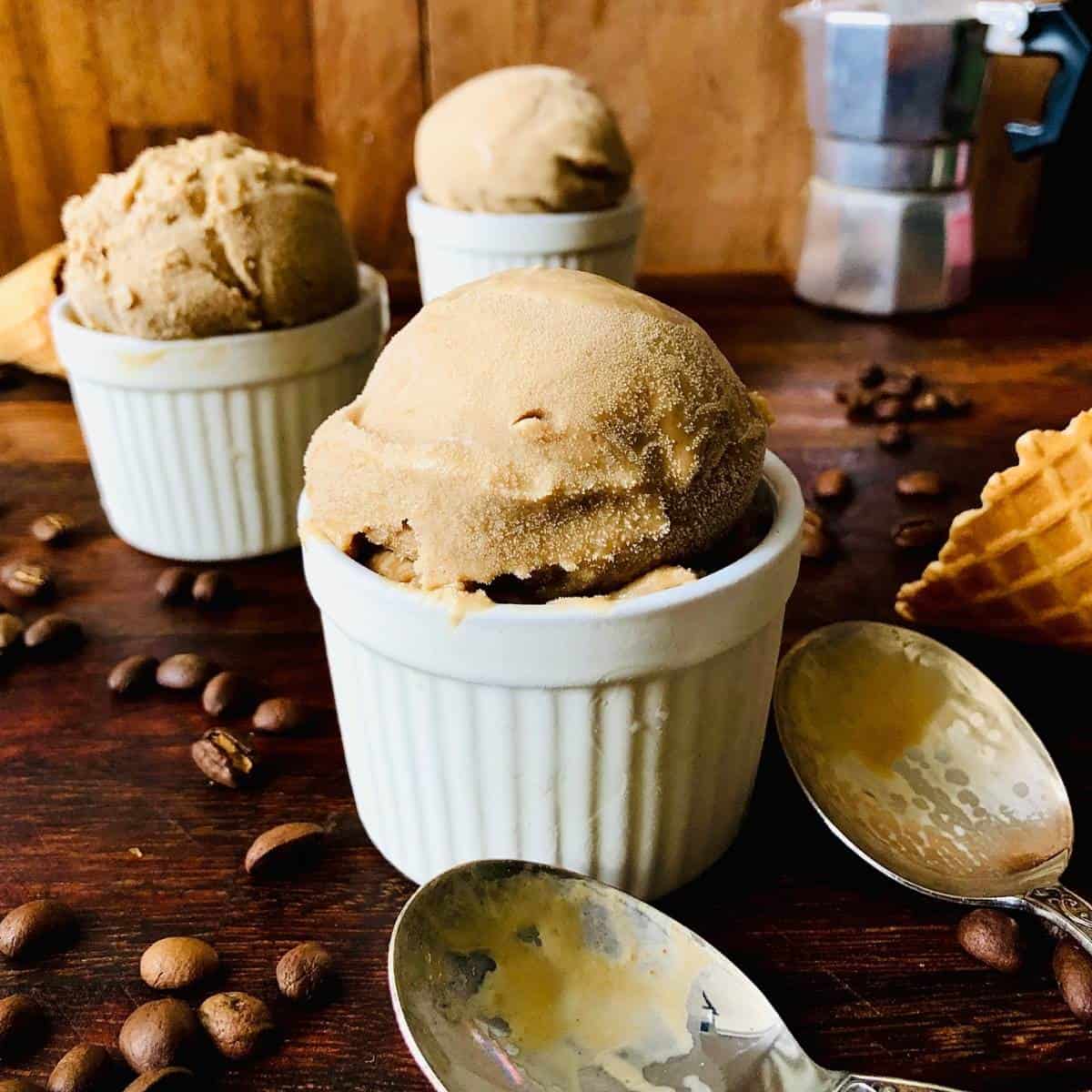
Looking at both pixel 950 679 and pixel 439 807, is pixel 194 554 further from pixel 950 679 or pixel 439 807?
pixel 950 679

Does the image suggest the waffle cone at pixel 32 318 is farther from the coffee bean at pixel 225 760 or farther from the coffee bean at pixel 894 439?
the coffee bean at pixel 894 439

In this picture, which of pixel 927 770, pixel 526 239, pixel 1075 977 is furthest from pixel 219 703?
pixel 526 239

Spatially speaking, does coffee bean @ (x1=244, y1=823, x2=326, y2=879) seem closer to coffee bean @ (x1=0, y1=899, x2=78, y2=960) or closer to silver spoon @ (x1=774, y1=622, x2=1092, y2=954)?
coffee bean @ (x1=0, y1=899, x2=78, y2=960)

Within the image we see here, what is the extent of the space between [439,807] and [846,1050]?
32 cm

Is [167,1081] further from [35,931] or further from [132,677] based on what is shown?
[132,677]

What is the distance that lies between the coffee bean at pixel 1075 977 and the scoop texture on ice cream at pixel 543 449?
38cm

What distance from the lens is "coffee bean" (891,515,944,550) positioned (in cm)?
136

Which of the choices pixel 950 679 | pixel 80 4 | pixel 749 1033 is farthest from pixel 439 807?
pixel 80 4

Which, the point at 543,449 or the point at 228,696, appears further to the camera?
the point at 228,696

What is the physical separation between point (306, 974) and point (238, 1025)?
5cm

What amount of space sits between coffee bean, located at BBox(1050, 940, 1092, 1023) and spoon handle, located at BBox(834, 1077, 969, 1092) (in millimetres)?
134

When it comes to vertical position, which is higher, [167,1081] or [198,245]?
[198,245]

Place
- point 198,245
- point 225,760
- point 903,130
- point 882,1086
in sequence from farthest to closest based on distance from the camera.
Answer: point 903,130, point 198,245, point 225,760, point 882,1086

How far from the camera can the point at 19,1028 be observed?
0.74 metres
